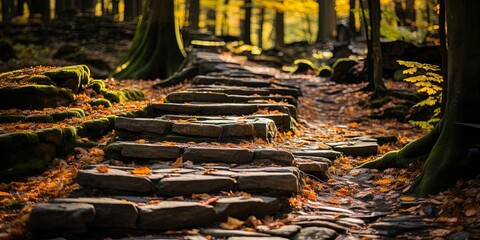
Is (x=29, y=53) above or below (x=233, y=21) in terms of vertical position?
below

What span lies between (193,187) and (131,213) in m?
0.83

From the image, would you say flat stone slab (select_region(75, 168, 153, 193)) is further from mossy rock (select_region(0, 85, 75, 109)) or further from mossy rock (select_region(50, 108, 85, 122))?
mossy rock (select_region(0, 85, 75, 109))

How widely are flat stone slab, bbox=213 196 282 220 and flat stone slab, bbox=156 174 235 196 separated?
0.26m

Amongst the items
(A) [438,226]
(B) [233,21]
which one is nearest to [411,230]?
(A) [438,226]

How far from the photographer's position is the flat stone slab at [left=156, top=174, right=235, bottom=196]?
5082 millimetres

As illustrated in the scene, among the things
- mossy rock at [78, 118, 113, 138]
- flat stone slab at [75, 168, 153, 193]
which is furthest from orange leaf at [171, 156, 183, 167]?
mossy rock at [78, 118, 113, 138]

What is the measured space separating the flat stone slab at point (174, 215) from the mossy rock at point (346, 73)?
11.9 metres

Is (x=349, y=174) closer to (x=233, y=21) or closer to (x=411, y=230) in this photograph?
(x=411, y=230)

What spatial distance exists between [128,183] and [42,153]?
190cm

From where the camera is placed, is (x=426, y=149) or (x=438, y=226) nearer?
(x=438, y=226)

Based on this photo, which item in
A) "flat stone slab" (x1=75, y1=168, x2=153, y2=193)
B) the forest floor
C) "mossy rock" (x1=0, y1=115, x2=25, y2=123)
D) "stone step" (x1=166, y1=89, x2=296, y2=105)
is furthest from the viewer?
"stone step" (x1=166, y1=89, x2=296, y2=105)

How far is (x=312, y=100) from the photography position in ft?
44.8

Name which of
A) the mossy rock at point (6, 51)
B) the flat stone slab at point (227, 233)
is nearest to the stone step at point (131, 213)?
the flat stone slab at point (227, 233)

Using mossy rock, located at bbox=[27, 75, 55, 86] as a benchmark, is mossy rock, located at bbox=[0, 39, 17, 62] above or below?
above
